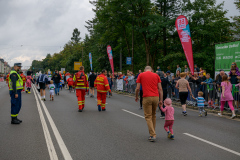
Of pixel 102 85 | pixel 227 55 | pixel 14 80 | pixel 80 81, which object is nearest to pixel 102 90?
pixel 102 85

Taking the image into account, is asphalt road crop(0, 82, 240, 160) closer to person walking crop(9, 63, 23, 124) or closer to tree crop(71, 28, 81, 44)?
person walking crop(9, 63, 23, 124)

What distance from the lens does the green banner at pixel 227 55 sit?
46.2 feet

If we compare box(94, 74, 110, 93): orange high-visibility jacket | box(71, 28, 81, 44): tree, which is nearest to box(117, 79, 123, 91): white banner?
box(94, 74, 110, 93): orange high-visibility jacket

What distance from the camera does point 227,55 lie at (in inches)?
577

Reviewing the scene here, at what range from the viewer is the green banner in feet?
46.2

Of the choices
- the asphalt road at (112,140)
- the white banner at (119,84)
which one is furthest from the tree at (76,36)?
the asphalt road at (112,140)

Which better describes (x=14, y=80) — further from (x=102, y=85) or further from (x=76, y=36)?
(x=76, y=36)

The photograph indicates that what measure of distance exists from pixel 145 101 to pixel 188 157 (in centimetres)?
185

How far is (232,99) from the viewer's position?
34.8 ft

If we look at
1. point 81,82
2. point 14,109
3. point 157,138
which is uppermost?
point 81,82

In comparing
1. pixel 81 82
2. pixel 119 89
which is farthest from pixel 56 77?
pixel 81 82

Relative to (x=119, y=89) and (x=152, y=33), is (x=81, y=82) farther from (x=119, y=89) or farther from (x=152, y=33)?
(x=152, y=33)

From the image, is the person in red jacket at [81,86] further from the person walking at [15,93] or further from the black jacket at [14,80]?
the black jacket at [14,80]

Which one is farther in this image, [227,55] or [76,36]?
[76,36]
